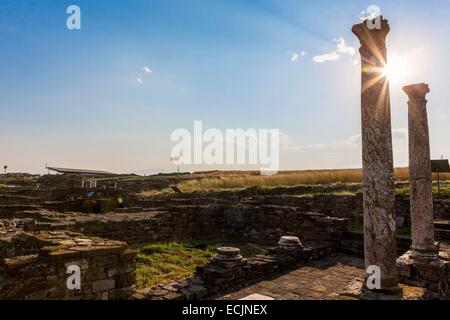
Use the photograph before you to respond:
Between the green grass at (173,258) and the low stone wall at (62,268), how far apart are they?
1.71m

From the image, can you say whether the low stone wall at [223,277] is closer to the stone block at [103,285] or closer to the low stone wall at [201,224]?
the stone block at [103,285]

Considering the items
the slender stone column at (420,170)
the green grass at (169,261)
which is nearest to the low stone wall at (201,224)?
the green grass at (169,261)

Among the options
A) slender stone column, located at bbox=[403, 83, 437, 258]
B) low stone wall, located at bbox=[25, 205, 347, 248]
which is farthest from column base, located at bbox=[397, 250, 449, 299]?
low stone wall, located at bbox=[25, 205, 347, 248]

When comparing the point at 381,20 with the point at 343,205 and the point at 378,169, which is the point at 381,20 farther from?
the point at 343,205

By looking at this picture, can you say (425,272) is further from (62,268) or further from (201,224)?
(201,224)

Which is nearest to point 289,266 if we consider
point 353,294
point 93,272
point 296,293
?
point 296,293

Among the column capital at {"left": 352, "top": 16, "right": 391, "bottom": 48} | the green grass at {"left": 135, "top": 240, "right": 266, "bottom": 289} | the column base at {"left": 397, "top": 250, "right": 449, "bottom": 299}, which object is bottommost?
the green grass at {"left": 135, "top": 240, "right": 266, "bottom": 289}

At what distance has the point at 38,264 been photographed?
4.40 metres

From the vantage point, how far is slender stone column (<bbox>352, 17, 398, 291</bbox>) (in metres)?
→ 4.79

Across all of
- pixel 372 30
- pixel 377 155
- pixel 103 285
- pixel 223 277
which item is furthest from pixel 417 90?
pixel 103 285

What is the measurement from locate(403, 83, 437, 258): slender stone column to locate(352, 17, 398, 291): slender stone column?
2595 millimetres

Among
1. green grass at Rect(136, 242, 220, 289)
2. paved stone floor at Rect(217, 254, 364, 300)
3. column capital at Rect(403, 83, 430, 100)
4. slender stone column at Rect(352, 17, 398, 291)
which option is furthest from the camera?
green grass at Rect(136, 242, 220, 289)

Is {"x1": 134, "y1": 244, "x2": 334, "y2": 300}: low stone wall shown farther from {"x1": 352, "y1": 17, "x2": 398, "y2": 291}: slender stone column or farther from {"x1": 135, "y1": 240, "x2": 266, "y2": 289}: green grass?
{"x1": 352, "y1": 17, "x2": 398, "y2": 291}: slender stone column
